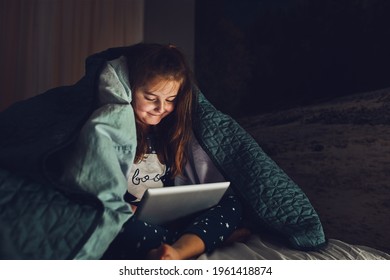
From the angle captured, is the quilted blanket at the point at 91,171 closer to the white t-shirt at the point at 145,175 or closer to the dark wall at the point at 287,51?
the white t-shirt at the point at 145,175

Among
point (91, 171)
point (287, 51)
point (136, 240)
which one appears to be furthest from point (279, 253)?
point (287, 51)

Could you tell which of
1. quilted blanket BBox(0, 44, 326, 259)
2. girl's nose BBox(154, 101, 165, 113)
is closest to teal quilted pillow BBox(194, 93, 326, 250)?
quilted blanket BBox(0, 44, 326, 259)

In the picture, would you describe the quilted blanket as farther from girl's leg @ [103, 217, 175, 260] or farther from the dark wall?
the dark wall

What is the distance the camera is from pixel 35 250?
29.2 inches

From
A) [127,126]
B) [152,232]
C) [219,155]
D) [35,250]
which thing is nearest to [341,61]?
[219,155]

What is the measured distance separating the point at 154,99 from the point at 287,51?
551 millimetres

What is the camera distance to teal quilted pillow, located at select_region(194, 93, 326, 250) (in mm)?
945

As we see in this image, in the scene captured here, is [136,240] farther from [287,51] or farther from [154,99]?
[287,51]

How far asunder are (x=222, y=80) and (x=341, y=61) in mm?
414

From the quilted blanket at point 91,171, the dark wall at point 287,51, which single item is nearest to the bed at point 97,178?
the quilted blanket at point 91,171

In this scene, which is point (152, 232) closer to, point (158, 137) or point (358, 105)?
point (158, 137)

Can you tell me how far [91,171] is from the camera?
812 millimetres

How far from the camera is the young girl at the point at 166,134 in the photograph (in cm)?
88
